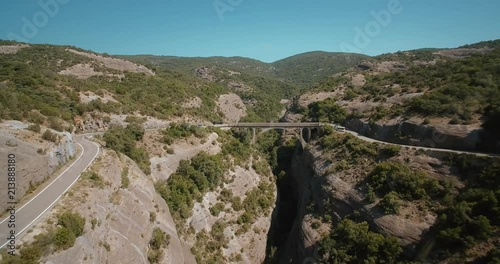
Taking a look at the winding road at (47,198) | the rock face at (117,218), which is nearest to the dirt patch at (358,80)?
the rock face at (117,218)

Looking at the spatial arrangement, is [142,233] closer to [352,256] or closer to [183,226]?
[183,226]

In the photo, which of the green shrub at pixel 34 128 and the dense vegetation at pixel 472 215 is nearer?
the green shrub at pixel 34 128

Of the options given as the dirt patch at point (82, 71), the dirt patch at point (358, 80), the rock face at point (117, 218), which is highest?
the dirt patch at point (82, 71)

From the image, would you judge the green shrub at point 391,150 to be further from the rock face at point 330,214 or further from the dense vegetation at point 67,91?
the dense vegetation at point 67,91

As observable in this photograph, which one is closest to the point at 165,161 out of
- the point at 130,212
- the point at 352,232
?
the point at 130,212

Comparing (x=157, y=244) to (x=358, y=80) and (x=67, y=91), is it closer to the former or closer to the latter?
(x=67, y=91)
